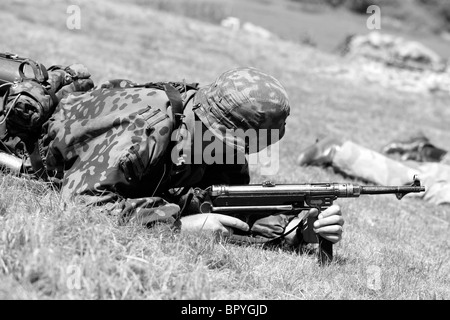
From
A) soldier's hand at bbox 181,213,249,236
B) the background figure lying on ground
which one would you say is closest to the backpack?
soldier's hand at bbox 181,213,249,236

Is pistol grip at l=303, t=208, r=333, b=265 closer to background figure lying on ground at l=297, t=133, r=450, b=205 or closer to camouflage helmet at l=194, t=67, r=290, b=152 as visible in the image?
camouflage helmet at l=194, t=67, r=290, b=152

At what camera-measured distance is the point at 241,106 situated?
12.2ft

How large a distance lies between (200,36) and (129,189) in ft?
49.7

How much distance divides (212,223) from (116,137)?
76 cm

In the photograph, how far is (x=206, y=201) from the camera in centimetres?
397

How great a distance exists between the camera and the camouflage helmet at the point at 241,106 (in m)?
3.73

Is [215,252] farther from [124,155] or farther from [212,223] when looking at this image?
[124,155]

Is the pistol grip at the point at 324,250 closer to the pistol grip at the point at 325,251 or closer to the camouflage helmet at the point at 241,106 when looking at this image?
the pistol grip at the point at 325,251

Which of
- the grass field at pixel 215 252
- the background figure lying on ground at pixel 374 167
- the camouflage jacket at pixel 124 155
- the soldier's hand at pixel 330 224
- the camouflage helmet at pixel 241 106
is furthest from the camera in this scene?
the background figure lying on ground at pixel 374 167

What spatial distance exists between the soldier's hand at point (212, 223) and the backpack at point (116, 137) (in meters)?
0.31

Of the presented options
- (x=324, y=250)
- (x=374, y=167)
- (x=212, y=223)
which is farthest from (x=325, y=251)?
(x=374, y=167)

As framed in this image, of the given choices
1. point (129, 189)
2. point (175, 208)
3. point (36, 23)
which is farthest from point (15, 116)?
point (36, 23)

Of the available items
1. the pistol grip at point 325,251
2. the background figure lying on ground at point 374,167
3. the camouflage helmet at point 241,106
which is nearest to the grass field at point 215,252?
the pistol grip at point 325,251
